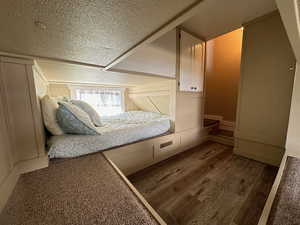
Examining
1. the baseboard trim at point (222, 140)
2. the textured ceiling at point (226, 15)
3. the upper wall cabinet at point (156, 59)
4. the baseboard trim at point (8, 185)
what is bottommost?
the baseboard trim at point (222, 140)

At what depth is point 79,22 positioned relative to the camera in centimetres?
51

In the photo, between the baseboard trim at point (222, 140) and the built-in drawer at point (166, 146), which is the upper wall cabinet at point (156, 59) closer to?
the built-in drawer at point (166, 146)

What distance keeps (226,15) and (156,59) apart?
1.03 metres

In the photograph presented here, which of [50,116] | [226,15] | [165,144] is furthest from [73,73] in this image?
[226,15]

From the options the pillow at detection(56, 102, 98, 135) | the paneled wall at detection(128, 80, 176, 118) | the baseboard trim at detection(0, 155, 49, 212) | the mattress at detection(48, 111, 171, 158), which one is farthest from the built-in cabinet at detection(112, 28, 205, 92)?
the baseboard trim at detection(0, 155, 49, 212)

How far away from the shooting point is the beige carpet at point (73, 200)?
0.55 metres

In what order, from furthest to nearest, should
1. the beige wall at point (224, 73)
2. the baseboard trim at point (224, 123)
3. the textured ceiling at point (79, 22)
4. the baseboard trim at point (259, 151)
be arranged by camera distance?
the baseboard trim at point (224, 123) → the beige wall at point (224, 73) → the baseboard trim at point (259, 151) → the textured ceiling at point (79, 22)

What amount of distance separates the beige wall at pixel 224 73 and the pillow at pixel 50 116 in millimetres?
3340

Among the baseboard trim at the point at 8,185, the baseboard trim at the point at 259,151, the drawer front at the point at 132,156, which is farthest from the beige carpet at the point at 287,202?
the baseboard trim at the point at 8,185

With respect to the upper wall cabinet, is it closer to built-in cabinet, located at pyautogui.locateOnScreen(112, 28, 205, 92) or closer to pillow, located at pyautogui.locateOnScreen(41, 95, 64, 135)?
built-in cabinet, located at pyautogui.locateOnScreen(112, 28, 205, 92)

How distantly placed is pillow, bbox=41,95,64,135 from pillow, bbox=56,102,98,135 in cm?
4

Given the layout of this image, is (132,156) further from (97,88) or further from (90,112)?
(97,88)

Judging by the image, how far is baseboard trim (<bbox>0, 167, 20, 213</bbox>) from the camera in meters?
0.62

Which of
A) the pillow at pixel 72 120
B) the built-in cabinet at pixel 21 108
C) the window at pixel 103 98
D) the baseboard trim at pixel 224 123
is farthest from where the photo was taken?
the baseboard trim at pixel 224 123
